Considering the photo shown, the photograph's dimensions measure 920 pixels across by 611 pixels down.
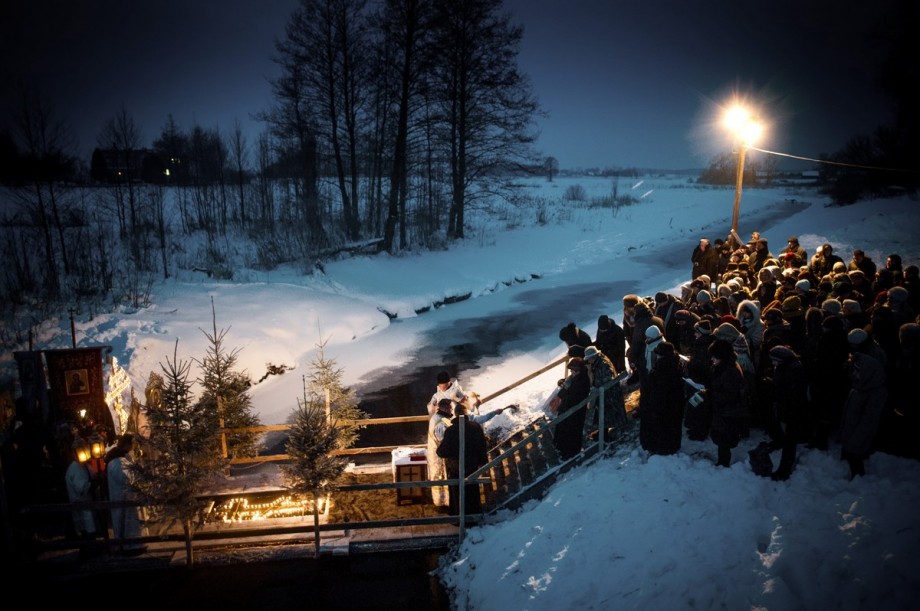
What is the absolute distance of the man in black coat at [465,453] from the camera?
6984 mm

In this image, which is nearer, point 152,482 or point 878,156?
point 152,482

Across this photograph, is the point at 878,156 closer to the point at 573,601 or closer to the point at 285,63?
the point at 285,63

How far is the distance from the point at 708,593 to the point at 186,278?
2065 centimetres

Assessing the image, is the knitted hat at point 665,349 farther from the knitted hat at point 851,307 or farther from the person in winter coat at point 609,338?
the knitted hat at point 851,307

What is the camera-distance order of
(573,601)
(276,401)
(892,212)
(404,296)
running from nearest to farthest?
(573,601) → (276,401) → (404,296) → (892,212)

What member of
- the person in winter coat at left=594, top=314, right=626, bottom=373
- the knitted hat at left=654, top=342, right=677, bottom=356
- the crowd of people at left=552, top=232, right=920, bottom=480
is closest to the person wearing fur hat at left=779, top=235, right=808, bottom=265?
the crowd of people at left=552, top=232, right=920, bottom=480

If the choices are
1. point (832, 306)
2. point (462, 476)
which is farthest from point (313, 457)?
point (832, 306)

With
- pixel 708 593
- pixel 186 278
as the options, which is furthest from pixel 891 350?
pixel 186 278

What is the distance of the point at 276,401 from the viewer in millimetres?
→ 12758

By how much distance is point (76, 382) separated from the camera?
788cm

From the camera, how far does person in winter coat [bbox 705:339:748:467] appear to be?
6164 millimetres

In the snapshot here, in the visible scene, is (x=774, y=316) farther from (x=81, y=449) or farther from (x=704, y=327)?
(x=81, y=449)

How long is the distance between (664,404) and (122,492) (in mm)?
7286

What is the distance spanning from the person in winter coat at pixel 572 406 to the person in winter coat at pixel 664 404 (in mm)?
860
